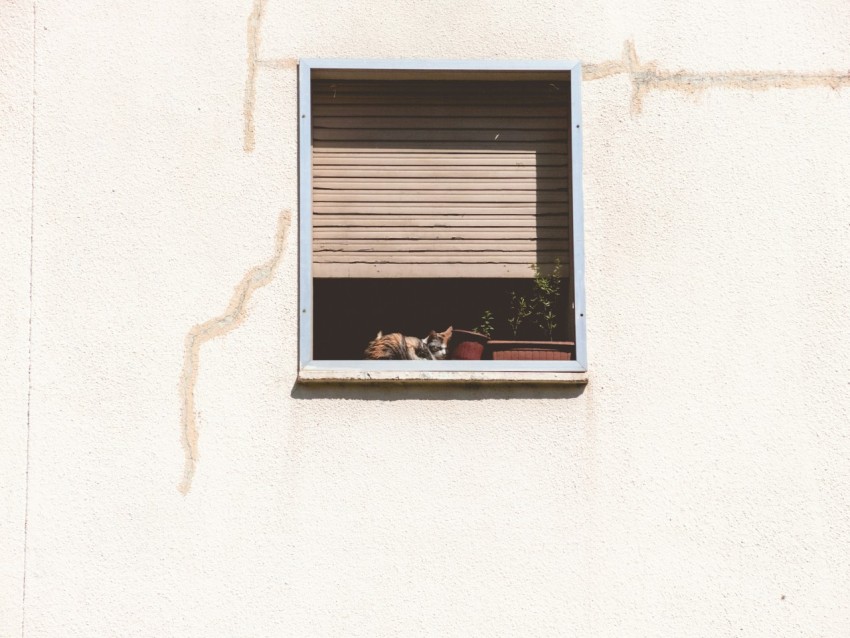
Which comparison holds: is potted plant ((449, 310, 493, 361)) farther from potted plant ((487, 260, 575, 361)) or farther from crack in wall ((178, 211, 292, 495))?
crack in wall ((178, 211, 292, 495))

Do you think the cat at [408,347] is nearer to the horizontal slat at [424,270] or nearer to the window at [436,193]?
the window at [436,193]

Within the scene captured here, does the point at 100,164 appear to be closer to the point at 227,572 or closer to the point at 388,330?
the point at 388,330

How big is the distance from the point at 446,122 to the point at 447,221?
1.48ft

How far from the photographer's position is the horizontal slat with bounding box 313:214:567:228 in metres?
4.43

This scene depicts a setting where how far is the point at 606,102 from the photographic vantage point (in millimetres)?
4387

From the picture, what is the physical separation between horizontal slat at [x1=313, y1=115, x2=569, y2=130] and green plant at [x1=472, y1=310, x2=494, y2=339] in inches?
32.7

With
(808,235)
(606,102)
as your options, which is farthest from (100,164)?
(808,235)

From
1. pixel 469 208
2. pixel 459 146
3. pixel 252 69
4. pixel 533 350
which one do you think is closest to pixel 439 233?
pixel 469 208

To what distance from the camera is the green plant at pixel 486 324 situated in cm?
443

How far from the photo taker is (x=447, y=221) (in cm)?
446

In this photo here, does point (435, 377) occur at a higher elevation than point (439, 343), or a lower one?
lower

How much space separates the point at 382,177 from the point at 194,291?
0.95 meters

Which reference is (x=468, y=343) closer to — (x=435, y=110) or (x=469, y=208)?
(x=469, y=208)

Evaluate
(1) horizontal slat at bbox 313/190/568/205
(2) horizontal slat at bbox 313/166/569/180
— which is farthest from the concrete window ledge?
(2) horizontal slat at bbox 313/166/569/180
